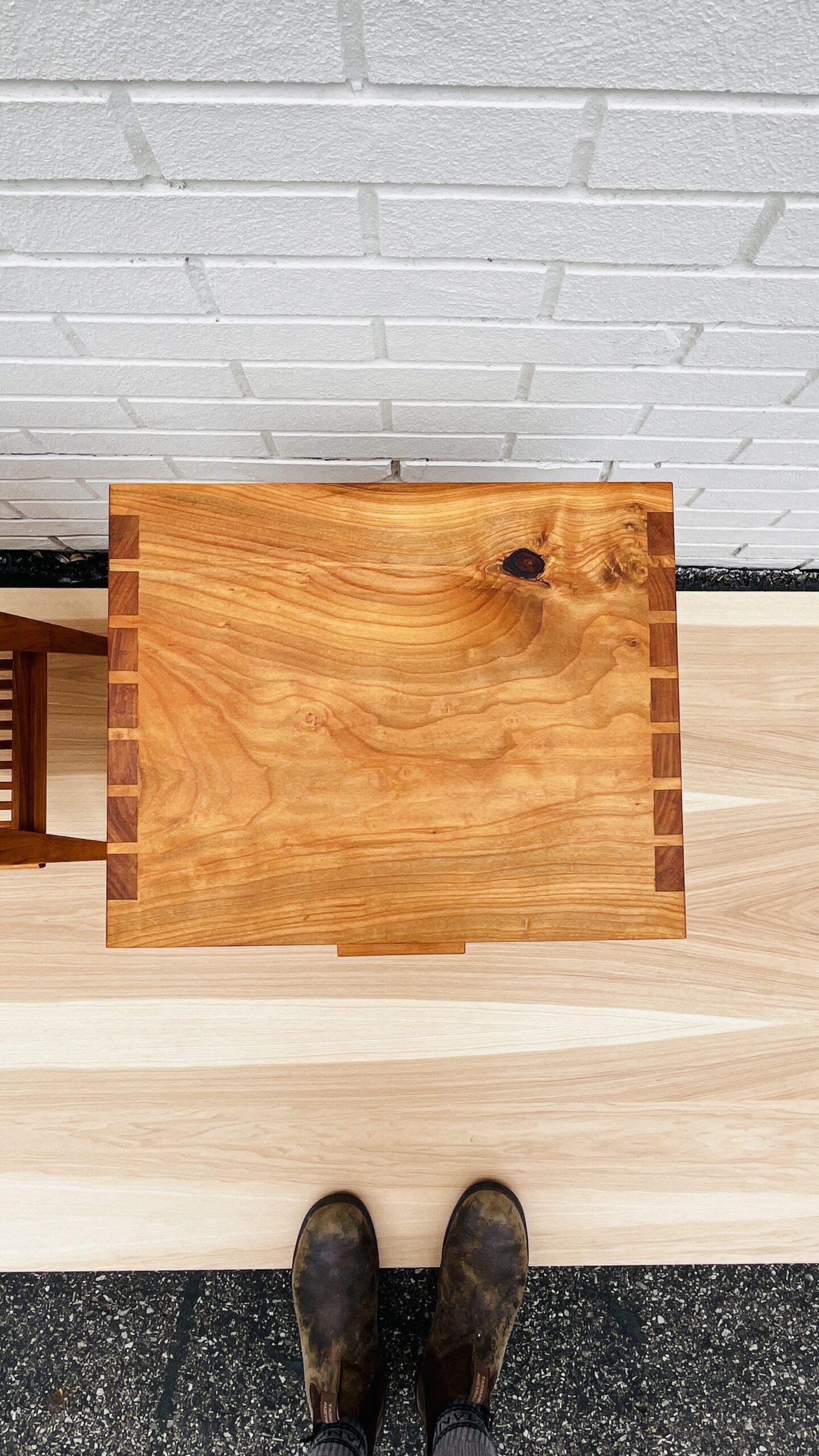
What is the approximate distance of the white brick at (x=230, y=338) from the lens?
0.66 m

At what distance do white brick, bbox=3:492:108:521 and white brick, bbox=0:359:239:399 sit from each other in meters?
0.28

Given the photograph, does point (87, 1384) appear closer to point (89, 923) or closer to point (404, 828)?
point (89, 923)

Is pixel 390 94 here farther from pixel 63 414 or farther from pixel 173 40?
pixel 63 414

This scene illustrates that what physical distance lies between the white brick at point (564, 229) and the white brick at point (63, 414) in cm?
39

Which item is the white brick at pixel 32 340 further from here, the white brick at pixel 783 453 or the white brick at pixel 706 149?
the white brick at pixel 783 453

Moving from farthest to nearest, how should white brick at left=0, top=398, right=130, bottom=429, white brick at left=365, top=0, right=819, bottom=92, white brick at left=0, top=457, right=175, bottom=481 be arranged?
white brick at left=0, top=457, right=175, bottom=481 → white brick at left=0, top=398, right=130, bottom=429 → white brick at left=365, top=0, right=819, bottom=92

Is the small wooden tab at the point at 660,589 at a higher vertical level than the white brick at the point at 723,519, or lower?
lower

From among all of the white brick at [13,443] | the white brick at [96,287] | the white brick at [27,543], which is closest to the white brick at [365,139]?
the white brick at [96,287]

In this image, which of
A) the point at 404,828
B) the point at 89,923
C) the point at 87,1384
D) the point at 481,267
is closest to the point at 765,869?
the point at 404,828

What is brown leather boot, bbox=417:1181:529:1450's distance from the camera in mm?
1035

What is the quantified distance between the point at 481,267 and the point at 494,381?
0.15 meters

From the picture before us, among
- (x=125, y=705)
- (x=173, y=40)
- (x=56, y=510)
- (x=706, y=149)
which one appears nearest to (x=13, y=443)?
(x=56, y=510)

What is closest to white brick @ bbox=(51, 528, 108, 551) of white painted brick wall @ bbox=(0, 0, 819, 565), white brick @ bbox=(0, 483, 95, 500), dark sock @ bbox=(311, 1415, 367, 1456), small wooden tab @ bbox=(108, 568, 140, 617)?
white brick @ bbox=(0, 483, 95, 500)

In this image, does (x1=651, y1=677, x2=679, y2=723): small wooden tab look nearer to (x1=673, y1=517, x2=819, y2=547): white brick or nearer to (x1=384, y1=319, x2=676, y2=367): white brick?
(x1=384, y1=319, x2=676, y2=367): white brick
